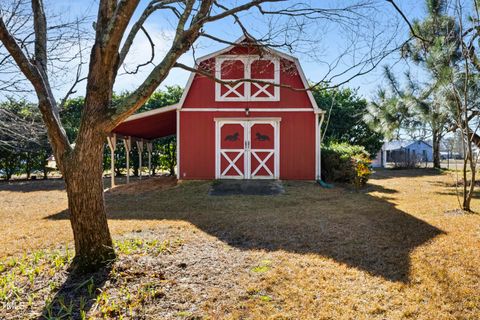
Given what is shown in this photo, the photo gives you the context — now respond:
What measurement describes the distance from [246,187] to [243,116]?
7.80ft

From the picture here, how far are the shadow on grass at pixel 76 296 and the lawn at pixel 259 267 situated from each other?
0.01 m

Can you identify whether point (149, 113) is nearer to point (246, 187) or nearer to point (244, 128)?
point (244, 128)

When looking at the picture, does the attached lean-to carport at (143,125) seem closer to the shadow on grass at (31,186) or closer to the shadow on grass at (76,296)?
the shadow on grass at (31,186)

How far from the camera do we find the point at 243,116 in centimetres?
1089

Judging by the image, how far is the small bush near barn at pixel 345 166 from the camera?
10.9m

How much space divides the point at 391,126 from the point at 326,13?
408 inches

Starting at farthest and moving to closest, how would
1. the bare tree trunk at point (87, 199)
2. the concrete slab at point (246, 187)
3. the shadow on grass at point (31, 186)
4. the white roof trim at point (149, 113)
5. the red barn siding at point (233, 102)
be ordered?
the shadow on grass at point (31, 186) < the red barn siding at point (233, 102) < the white roof trim at point (149, 113) < the concrete slab at point (246, 187) < the bare tree trunk at point (87, 199)

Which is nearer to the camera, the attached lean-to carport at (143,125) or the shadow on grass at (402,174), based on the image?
the attached lean-to carport at (143,125)

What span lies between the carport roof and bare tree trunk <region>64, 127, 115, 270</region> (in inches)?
290

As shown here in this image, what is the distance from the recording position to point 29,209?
7938 mm

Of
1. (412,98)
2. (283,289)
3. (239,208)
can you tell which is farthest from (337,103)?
(283,289)

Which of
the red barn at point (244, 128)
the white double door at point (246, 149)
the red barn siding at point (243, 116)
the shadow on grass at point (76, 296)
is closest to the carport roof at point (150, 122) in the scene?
the red barn at point (244, 128)

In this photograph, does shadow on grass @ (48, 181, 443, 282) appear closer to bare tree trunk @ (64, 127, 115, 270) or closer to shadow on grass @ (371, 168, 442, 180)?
bare tree trunk @ (64, 127, 115, 270)

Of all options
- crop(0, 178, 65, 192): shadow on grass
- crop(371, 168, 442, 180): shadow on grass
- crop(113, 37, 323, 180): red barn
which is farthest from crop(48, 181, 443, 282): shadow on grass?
crop(371, 168, 442, 180): shadow on grass
